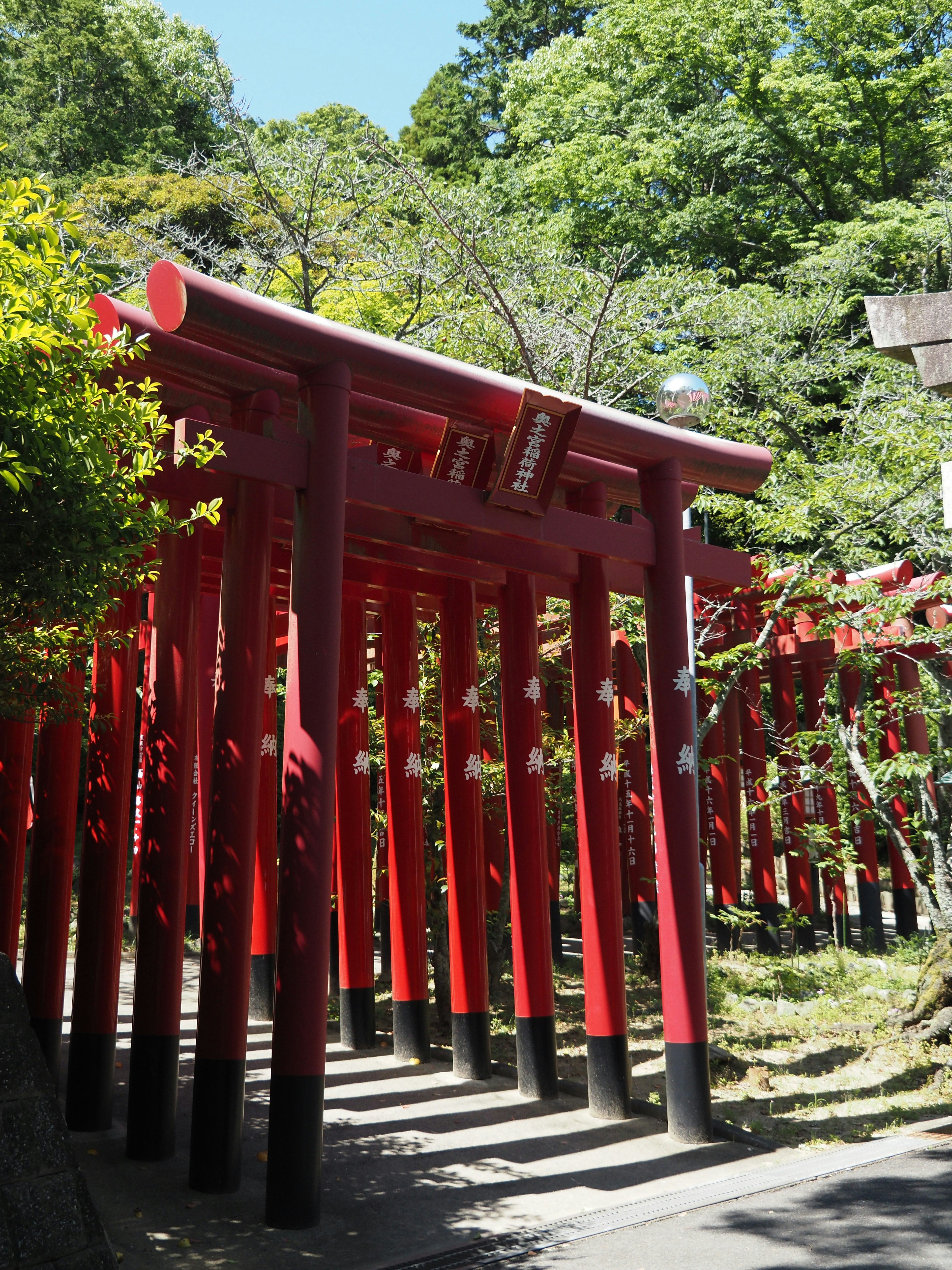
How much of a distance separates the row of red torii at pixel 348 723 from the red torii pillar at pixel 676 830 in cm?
2

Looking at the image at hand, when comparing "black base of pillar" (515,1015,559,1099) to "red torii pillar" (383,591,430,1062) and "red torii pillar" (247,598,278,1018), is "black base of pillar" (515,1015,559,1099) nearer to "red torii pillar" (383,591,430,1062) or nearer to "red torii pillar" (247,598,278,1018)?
"red torii pillar" (383,591,430,1062)

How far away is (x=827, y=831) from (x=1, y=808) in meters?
7.88

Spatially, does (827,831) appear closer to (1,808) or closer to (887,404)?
(887,404)

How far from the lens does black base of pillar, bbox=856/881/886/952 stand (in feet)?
49.4

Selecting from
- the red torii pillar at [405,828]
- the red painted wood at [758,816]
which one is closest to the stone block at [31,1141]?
the red torii pillar at [405,828]

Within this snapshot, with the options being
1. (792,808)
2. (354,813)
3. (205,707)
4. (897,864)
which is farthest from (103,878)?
(897,864)

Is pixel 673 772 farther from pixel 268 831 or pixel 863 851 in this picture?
pixel 863 851

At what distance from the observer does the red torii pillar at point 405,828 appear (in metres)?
8.54

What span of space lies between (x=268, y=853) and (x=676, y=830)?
165 inches

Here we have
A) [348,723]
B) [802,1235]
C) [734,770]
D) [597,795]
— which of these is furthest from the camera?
[734,770]

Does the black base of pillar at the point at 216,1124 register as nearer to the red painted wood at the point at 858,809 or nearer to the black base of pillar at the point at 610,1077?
the black base of pillar at the point at 610,1077

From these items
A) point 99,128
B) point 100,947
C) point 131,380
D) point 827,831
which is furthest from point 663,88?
point 100,947

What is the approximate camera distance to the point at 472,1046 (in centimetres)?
805

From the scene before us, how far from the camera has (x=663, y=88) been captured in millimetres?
23172
